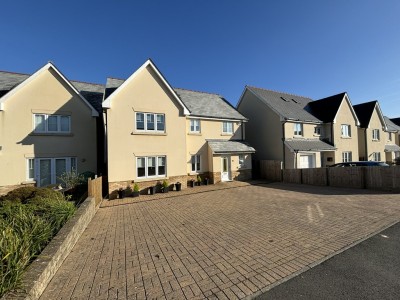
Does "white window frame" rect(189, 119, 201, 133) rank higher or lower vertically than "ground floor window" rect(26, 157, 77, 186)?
higher

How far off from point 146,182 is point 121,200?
2332 mm

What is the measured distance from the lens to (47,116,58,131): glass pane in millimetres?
14484

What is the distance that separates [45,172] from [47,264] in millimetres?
12705

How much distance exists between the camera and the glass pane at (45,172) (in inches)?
551

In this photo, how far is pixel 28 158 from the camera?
1366 centimetres

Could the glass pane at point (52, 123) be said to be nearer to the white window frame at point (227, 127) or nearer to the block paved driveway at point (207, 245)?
the block paved driveway at point (207, 245)

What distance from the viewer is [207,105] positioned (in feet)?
68.4

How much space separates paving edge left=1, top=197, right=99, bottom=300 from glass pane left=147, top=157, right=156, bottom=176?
8404 mm

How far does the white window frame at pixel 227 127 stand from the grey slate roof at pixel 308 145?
5.95m

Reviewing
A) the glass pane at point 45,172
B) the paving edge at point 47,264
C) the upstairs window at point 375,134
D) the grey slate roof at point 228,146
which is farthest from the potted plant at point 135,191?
the upstairs window at point 375,134

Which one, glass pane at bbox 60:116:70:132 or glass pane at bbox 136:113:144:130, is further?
glass pane at bbox 136:113:144:130

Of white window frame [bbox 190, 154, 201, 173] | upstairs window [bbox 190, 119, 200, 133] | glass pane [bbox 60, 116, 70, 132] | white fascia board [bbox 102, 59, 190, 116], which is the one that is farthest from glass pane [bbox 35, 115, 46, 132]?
white window frame [bbox 190, 154, 201, 173]

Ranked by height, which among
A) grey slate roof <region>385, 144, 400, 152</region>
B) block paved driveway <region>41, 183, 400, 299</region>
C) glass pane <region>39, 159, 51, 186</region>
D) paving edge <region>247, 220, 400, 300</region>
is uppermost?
grey slate roof <region>385, 144, 400, 152</region>

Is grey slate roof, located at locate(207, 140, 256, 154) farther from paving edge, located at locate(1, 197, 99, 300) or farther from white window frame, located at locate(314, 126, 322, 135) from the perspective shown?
paving edge, located at locate(1, 197, 99, 300)
